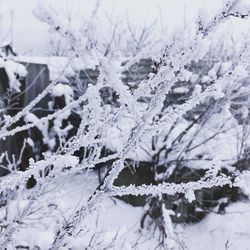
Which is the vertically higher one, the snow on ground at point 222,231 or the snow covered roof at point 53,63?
the snow covered roof at point 53,63

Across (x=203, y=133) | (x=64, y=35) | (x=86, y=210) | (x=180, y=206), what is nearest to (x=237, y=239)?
(x=180, y=206)

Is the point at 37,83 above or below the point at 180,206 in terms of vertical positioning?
above

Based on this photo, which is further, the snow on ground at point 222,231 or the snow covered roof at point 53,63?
the snow covered roof at point 53,63

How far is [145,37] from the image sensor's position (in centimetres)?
1363

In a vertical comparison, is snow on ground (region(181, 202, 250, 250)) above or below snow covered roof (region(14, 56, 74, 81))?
below

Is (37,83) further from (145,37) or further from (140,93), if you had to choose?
(140,93)

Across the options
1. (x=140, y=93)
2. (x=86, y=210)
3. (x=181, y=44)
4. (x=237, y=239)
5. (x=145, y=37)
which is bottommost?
(x=237, y=239)

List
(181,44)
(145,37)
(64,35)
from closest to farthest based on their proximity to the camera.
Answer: (64,35) < (181,44) < (145,37)

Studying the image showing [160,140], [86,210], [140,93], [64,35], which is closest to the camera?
[64,35]

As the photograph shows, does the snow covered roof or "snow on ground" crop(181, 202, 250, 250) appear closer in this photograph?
"snow on ground" crop(181, 202, 250, 250)

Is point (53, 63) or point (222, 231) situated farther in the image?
point (53, 63)

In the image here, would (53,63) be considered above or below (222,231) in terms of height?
above

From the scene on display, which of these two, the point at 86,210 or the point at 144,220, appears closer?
the point at 86,210

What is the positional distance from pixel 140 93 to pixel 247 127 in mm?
8761
